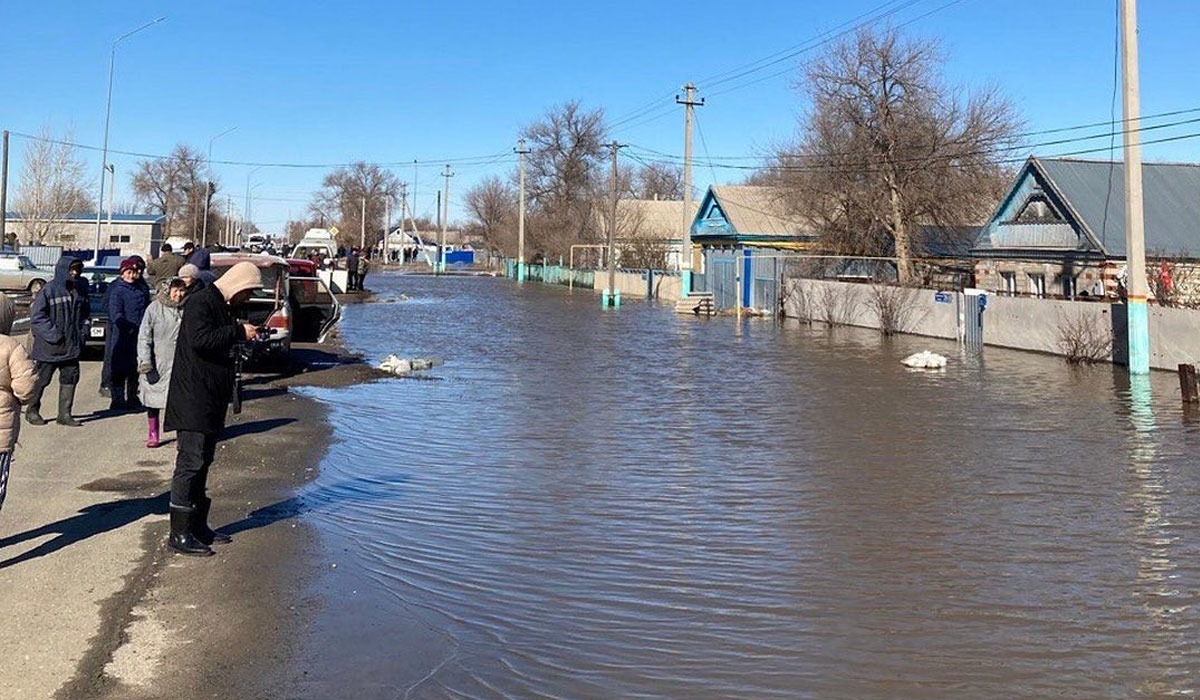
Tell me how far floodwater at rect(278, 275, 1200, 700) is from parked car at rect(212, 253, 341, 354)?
140 centimetres

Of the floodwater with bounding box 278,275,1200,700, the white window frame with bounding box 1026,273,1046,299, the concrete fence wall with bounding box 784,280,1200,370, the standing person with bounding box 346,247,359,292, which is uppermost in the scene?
the standing person with bounding box 346,247,359,292

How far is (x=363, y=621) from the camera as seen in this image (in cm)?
612

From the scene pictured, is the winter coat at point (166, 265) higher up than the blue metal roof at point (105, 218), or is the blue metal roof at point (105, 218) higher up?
the blue metal roof at point (105, 218)

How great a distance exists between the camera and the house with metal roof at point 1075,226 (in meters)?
35.0

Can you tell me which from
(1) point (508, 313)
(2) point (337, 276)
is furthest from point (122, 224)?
(1) point (508, 313)

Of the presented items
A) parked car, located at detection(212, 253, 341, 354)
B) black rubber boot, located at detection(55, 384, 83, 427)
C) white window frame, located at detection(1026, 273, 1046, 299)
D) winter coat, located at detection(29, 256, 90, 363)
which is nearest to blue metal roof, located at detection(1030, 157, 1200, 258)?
white window frame, located at detection(1026, 273, 1046, 299)

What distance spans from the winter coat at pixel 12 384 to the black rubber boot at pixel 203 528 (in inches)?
45.6

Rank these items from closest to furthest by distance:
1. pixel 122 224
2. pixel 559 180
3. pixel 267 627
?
pixel 267 627 → pixel 122 224 → pixel 559 180

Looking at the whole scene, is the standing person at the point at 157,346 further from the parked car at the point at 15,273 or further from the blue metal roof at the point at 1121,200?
the blue metal roof at the point at 1121,200

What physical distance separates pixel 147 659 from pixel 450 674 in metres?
1.38

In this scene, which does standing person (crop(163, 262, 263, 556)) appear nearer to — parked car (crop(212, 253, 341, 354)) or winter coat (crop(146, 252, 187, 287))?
parked car (crop(212, 253, 341, 354))

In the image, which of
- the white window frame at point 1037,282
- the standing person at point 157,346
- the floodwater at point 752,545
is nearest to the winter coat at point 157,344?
the standing person at point 157,346

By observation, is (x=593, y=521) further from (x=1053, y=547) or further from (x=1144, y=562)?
(x=1144, y=562)

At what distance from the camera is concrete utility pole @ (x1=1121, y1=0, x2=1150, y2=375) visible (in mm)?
20422
